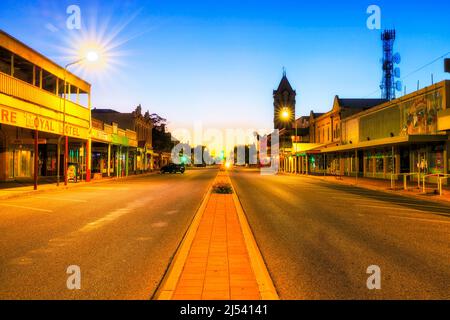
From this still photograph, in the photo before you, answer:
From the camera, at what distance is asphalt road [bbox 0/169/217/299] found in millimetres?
5488

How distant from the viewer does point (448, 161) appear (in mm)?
25906

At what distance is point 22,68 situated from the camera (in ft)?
94.3

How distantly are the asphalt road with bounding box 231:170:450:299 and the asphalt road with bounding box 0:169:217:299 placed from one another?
2.07 m

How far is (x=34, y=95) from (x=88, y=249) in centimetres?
2026

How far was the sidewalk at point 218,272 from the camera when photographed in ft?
16.3

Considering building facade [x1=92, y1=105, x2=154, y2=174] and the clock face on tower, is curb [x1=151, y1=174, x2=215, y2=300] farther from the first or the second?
the clock face on tower

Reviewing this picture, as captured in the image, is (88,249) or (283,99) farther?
(283,99)

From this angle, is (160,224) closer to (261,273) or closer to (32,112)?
(261,273)

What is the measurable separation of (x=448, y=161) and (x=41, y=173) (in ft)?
110

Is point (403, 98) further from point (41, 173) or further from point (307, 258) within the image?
point (41, 173)

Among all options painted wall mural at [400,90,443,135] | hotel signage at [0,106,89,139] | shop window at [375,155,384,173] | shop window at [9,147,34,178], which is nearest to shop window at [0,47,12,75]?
hotel signage at [0,106,89,139]

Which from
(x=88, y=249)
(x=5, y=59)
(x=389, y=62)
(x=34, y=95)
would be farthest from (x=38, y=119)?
(x=389, y=62)
